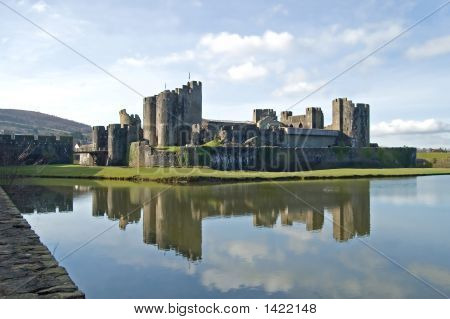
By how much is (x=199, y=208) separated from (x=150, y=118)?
28744 mm

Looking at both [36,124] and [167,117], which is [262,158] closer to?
[167,117]

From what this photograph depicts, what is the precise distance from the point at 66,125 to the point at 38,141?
136825 mm

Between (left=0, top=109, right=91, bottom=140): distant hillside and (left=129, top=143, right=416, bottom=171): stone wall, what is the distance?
10907 cm

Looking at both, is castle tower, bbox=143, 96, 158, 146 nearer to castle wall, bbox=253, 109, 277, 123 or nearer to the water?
castle wall, bbox=253, 109, 277, 123

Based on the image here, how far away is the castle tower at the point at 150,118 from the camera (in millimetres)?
43469

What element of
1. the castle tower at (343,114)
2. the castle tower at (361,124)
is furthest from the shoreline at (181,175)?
the castle tower at (343,114)

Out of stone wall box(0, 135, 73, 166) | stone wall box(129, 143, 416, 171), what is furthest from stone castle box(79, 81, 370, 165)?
stone wall box(0, 135, 73, 166)

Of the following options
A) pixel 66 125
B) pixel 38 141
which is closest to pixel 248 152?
pixel 38 141

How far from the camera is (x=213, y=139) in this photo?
4016cm

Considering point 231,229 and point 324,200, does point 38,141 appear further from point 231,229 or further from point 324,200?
point 231,229

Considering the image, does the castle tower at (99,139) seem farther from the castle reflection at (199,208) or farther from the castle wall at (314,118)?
the castle reflection at (199,208)

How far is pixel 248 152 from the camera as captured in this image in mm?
37781

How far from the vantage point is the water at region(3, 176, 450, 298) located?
705cm

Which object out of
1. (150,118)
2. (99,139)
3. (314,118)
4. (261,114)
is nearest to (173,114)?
(150,118)
